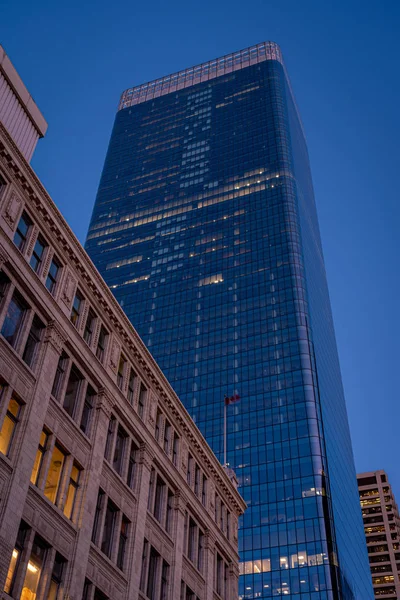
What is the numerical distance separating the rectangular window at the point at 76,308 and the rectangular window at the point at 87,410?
13.2 ft

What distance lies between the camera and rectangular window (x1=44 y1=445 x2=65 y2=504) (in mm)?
34406

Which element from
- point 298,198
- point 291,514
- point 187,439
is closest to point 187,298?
point 298,198

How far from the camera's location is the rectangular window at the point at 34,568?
99.9ft

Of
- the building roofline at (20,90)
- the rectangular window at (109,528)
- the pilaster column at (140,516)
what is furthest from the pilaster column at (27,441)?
the building roofline at (20,90)

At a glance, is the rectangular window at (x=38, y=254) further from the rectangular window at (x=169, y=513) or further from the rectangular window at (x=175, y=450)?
the rectangular window at (x=169, y=513)

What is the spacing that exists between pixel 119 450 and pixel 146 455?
267 cm

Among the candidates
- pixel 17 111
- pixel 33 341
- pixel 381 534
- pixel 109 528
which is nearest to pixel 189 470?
pixel 109 528

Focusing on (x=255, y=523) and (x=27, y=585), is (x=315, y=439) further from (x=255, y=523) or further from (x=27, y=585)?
(x=27, y=585)

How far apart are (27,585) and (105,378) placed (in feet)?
46.1

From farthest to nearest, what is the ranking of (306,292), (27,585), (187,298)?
(187,298), (306,292), (27,585)

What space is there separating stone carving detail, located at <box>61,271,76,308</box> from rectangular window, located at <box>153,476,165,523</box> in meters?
14.7

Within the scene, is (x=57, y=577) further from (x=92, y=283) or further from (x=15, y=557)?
(x=92, y=283)

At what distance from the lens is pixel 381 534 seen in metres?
184

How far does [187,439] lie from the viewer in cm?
5297
